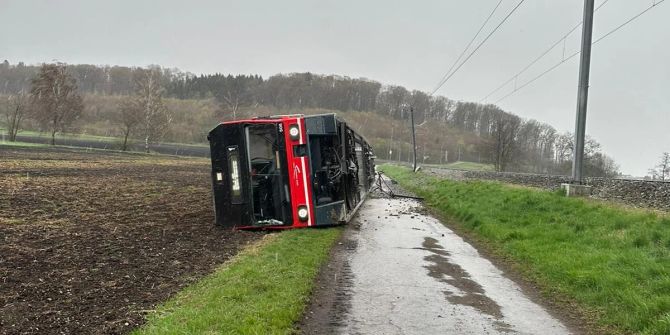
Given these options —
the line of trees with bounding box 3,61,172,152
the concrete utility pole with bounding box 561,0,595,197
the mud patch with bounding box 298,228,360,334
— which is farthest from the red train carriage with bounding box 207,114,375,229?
the line of trees with bounding box 3,61,172,152

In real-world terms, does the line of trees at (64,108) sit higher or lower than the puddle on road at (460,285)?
higher

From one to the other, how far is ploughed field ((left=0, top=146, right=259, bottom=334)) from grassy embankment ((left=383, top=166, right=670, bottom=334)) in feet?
19.2

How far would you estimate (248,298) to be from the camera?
6.55 m

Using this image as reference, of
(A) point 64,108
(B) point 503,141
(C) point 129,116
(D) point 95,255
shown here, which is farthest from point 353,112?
(D) point 95,255

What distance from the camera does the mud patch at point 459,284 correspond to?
23.7 feet

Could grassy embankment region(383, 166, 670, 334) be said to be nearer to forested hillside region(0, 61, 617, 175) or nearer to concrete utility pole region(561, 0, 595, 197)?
concrete utility pole region(561, 0, 595, 197)

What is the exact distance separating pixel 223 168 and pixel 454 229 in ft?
23.7

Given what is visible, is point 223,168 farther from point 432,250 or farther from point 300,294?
point 300,294

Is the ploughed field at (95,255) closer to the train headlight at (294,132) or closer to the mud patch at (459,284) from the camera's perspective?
the train headlight at (294,132)

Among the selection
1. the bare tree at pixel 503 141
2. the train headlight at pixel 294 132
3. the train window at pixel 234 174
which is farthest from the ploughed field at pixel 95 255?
the bare tree at pixel 503 141

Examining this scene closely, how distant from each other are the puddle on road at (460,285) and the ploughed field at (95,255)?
12.5 feet

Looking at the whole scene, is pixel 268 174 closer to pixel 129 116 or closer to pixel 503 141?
pixel 129 116

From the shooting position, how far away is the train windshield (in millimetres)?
12898

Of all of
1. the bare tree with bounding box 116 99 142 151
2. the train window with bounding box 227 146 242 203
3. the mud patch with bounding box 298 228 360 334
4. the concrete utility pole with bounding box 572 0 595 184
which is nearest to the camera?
the mud patch with bounding box 298 228 360 334
